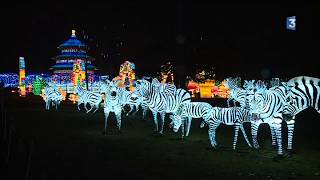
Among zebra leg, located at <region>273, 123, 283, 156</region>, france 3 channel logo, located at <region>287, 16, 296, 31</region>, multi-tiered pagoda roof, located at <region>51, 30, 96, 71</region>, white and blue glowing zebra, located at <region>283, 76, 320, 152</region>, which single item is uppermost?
multi-tiered pagoda roof, located at <region>51, 30, 96, 71</region>

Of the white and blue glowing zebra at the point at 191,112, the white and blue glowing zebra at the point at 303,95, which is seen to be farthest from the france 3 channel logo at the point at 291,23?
the white and blue glowing zebra at the point at 303,95

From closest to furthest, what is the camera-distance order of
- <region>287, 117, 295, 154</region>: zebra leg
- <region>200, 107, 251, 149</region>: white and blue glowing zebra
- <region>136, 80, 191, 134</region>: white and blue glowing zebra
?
<region>287, 117, 295, 154</region>: zebra leg
<region>200, 107, 251, 149</region>: white and blue glowing zebra
<region>136, 80, 191, 134</region>: white and blue glowing zebra

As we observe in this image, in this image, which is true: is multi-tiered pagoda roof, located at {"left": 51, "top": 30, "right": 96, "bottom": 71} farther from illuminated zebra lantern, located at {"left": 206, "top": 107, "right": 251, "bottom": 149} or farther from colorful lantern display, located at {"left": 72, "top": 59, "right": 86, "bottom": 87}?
illuminated zebra lantern, located at {"left": 206, "top": 107, "right": 251, "bottom": 149}

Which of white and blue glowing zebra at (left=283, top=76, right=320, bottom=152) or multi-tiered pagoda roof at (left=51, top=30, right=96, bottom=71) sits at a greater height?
multi-tiered pagoda roof at (left=51, top=30, right=96, bottom=71)

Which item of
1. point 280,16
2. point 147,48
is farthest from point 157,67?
point 280,16

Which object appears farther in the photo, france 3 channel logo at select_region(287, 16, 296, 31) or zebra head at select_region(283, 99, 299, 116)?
france 3 channel logo at select_region(287, 16, 296, 31)

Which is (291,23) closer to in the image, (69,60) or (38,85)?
(38,85)

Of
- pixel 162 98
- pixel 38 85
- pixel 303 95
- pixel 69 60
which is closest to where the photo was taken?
pixel 303 95

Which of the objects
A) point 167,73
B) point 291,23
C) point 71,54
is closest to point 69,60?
point 71,54

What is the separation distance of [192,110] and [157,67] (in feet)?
67.6

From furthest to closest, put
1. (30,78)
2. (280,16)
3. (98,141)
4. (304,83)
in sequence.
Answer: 1. (30,78)
2. (280,16)
3. (98,141)
4. (304,83)

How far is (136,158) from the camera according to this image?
552 inches

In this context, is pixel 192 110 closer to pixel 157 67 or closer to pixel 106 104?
pixel 106 104

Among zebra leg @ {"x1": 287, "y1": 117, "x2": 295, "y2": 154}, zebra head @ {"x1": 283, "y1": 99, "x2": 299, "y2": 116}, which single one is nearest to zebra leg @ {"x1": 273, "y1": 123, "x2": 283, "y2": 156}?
zebra leg @ {"x1": 287, "y1": 117, "x2": 295, "y2": 154}
